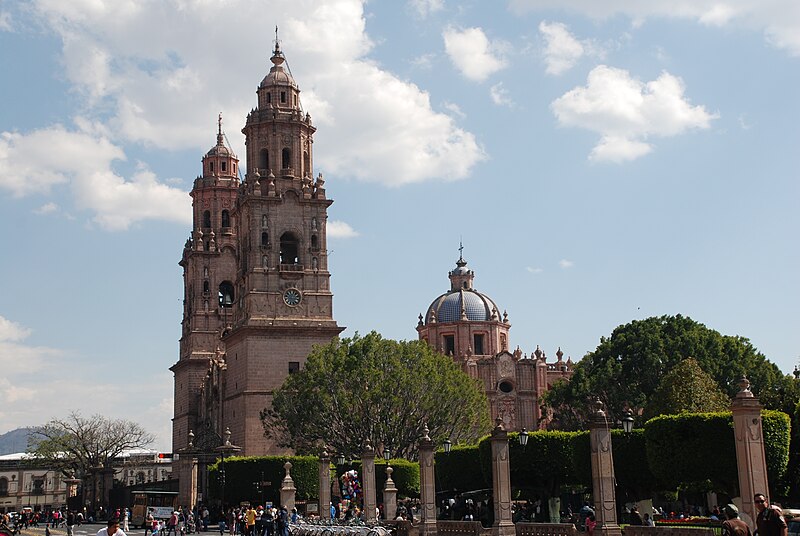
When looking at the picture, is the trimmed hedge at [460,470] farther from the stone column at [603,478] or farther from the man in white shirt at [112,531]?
the man in white shirt at [112,531]

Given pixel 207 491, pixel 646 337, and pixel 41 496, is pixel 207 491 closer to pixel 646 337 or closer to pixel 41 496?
pixel 646 337

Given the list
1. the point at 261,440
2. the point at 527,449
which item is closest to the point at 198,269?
the point at 261,440

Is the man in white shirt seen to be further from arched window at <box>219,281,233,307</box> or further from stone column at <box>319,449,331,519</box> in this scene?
arched window at <box>219,281,233,307</box>

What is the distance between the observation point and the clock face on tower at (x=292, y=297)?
73.4 m

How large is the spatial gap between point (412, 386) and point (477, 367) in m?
37.7

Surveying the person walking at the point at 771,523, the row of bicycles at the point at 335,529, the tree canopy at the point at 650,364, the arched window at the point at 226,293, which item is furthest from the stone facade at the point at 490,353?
the person walking at the point at 771,523

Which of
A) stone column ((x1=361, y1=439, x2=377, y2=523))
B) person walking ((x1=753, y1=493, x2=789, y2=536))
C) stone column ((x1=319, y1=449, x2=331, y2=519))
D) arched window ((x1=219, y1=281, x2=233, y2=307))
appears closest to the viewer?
person walking ((x1=753, y1=493, x2=789, y2=536))

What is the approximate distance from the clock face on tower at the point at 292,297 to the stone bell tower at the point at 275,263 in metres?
0.07

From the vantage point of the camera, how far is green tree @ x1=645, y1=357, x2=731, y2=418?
56438mm

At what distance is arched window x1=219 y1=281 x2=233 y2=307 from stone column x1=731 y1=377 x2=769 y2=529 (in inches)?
3081

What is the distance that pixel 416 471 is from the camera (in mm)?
→ 59844

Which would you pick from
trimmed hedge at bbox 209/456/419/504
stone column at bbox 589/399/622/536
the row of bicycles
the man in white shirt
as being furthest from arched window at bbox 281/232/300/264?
the man in white shirt

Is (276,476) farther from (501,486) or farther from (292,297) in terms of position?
(501,486)

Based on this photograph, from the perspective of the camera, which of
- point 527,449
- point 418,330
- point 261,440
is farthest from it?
point 418,330
